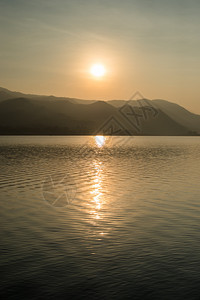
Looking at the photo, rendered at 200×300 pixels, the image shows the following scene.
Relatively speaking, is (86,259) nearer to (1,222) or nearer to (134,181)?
(1,222)

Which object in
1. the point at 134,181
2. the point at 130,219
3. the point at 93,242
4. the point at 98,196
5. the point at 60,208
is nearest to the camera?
the point at 93,242

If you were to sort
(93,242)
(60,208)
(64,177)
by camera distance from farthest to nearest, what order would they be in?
1. (64,177)
2. (60,208)
3. (93,242)

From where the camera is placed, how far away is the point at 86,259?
19906mm

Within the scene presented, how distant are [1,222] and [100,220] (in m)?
7.60

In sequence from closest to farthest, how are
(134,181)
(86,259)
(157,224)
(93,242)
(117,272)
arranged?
(117,272)
(86,259)
(93,242)
(157,224)
(134,181)

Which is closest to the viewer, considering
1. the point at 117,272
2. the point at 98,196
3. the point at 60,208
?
the point at 117,272

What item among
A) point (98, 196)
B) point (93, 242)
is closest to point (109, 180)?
point (98, 196)

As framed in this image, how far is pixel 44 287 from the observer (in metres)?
16.2

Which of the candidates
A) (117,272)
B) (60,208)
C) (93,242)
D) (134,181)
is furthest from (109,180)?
(117,272)

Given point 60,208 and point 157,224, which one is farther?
Result: point 60,208

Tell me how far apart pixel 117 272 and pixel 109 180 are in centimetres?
3910

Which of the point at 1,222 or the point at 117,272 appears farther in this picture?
the point at 1,222

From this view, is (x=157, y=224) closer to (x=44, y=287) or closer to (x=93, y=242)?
(x=93, y=242)

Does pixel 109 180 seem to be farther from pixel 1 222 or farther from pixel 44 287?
pixel 44 287
